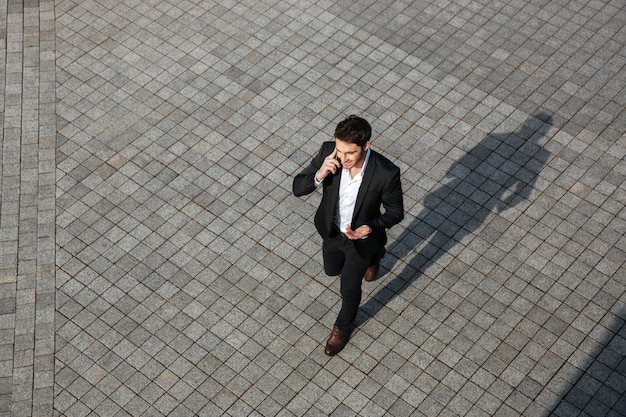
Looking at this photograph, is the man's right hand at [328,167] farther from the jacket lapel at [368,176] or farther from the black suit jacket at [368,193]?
the jacket lapel at [368,176]

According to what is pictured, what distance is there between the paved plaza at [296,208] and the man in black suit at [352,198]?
99cm

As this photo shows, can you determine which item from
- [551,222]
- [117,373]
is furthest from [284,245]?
[551,222]

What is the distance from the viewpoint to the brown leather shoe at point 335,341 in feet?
25.3

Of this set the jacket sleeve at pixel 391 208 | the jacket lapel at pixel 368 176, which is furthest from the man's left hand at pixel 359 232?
the jacket lapel at pixel 368 176

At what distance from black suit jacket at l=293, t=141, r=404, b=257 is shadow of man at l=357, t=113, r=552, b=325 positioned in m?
1.42

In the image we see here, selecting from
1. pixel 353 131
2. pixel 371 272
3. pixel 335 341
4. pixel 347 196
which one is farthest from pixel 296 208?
pixel 353 131

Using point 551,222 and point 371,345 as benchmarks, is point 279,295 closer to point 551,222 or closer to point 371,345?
point 371,345

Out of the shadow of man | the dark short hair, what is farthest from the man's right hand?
the shadow of man

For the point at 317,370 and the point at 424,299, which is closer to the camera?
the point at 317,370

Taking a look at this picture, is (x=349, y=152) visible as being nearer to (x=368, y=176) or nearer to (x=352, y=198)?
(x=368, y=176)

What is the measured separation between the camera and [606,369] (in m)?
7.70

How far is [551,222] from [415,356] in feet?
7.11

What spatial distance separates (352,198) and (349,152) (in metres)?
0.66

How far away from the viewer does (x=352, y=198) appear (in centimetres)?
683
